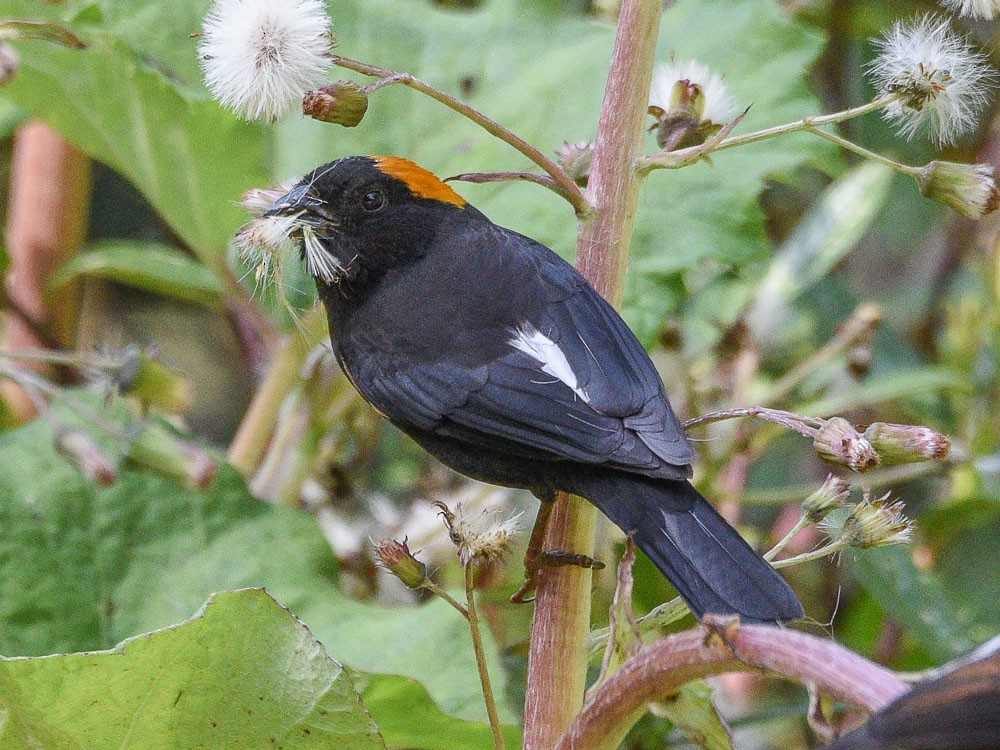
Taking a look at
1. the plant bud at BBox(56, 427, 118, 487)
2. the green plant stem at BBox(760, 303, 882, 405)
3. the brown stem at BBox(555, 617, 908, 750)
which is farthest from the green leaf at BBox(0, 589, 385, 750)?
the green plant stem at BBox(760, 303, 882, 405)

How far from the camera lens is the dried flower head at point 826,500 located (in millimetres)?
1116

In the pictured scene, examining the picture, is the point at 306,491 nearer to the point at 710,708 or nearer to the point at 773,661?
the point at 710,708

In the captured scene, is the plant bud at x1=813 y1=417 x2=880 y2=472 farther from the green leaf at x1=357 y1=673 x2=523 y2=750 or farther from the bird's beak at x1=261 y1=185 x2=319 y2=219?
the bird's beak at x1=261 y1=185 x2=319 y2=219

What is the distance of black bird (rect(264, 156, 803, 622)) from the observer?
4.01ft

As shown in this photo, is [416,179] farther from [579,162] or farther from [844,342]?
[844,342]

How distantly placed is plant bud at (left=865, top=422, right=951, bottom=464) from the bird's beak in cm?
75

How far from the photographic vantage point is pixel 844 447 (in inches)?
43.4

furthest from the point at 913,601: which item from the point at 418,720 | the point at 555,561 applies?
the point at 555,561

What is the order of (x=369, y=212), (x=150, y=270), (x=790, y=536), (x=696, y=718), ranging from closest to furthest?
(x=696, y=718) < (x=790, y=536) < (x=369, y=212) < (x=150, y=270)

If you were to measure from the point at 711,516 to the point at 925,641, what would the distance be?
2.94 ft

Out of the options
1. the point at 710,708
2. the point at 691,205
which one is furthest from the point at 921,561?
the point at 710,708

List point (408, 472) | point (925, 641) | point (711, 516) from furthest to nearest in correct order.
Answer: point (408, 472), point (925, 641), point (711, 516)

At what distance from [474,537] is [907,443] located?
1.40 ft

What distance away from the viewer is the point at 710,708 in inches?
39.4
